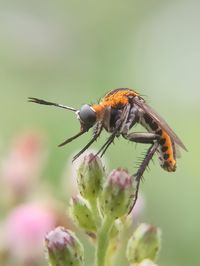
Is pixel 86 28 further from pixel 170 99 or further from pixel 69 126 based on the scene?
pixel 69 126

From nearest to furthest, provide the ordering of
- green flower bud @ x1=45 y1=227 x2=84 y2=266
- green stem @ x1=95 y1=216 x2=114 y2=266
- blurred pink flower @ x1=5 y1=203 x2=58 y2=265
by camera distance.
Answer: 1. green stem @ x1=95 y1=216 x2=114 y2=266
2. green flower bud @ x1=45 y1=227 x2=84 y2=266
3. blurred pink flower @ x1=5 y1=203 x2=58 y2=265

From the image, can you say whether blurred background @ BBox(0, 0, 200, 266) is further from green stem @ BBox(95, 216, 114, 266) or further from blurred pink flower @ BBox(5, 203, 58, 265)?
green stem @ BBox(95, 216, 114, 266)

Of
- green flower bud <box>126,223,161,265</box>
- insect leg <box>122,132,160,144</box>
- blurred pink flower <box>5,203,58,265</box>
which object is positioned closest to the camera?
green flower bud <box>126,223,161,265</box>

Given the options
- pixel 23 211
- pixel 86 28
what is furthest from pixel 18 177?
pixel 86 28

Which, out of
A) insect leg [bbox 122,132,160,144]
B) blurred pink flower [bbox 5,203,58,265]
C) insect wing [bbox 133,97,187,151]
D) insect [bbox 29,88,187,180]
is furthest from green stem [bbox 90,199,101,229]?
blurred pink flower [bbox 5,203,58,265]

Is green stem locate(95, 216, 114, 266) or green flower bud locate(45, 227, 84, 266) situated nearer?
green stem locate(95, 216, 114, 266)

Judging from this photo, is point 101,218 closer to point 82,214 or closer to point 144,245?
point 82,214

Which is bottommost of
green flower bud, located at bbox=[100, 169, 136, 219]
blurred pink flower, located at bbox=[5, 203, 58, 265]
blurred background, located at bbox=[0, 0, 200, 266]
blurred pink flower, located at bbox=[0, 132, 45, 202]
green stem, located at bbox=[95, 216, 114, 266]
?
blurred background, located at bbox=[0, 0, 200, 266]

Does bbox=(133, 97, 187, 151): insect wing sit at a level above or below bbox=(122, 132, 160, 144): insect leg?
above
